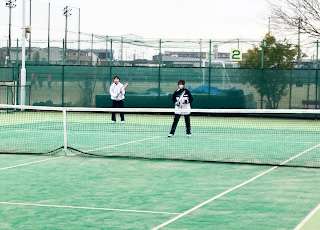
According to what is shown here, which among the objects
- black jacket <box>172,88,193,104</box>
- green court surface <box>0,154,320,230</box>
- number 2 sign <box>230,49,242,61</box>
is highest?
number 2 sign <box>230,49,242,61</box>

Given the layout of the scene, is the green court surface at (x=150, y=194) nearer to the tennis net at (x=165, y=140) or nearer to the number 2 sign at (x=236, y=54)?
the tennis net at (x=165, y=140)

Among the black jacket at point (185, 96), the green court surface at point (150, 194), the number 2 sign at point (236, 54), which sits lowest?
the green court surface at point (150, 194)

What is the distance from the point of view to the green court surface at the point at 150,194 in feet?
24.8

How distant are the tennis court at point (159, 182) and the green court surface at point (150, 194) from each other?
1 cm

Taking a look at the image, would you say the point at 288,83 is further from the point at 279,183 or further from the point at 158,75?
the point at 279,183

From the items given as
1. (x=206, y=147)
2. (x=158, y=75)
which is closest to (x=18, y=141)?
(x=206, y=147)

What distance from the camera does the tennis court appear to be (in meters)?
7.67

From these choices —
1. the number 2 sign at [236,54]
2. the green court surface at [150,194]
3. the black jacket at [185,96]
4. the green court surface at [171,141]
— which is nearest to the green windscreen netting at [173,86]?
the number 2 sign at [236,54]

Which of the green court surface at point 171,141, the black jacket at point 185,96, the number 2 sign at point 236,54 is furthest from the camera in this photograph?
the number 2 sign at point 236,54

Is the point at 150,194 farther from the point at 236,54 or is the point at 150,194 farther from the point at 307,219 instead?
the point at 236,54

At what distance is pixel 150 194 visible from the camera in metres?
9.23

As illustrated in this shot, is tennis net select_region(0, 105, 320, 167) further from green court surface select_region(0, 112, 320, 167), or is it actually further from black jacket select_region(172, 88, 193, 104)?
black jacket select_region(172, 88, 193, 104)

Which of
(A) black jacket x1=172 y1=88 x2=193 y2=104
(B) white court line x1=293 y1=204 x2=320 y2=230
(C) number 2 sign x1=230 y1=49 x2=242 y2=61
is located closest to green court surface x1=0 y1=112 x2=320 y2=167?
(A) black jacket x1=172 y1=88 x2=193 y2=104

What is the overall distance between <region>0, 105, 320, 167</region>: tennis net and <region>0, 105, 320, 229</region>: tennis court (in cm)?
3
